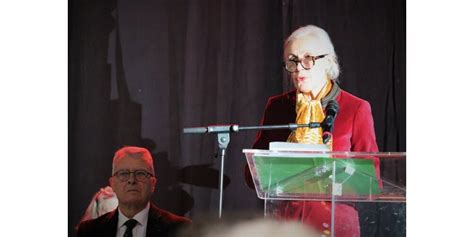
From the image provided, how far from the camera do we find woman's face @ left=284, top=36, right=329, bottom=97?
128 inches

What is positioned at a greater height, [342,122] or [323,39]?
[323,39]

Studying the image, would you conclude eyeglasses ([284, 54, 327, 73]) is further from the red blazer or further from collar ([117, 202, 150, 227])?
collar ([117, 202, 150, 227])

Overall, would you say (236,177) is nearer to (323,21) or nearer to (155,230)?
(155,230)

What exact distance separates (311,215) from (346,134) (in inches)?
20.1

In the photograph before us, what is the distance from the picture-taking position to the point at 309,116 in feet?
10.6

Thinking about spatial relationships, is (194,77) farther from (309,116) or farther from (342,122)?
(342,122)

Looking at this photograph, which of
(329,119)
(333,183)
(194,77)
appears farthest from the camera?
(194,77)

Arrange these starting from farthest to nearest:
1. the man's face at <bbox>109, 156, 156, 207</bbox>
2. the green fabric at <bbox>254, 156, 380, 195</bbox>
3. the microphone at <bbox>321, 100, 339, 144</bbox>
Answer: the man's face at <bbox>109, 156, 156, 207</bbox> → the microphone at <bbox>321, 100, 339, 144</bbox> → the green fabric at <bbox>254, 156, 380, 195</bbox>

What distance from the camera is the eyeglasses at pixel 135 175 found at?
3328mm

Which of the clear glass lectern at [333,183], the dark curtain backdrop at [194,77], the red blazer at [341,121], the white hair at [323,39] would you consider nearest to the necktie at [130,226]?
the dark curtain backdrop at [194,77]

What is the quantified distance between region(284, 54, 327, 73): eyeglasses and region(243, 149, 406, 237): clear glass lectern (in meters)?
0.60

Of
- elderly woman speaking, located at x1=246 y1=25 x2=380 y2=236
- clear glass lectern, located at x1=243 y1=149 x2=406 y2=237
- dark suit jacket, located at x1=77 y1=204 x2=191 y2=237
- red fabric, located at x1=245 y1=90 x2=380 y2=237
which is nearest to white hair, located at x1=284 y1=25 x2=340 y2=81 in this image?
elderly woman speaking, located at x1=246 y1=25 x2=380 y2=236

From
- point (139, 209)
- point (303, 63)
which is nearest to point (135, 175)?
point (139, 209)

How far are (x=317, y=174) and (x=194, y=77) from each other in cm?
95
